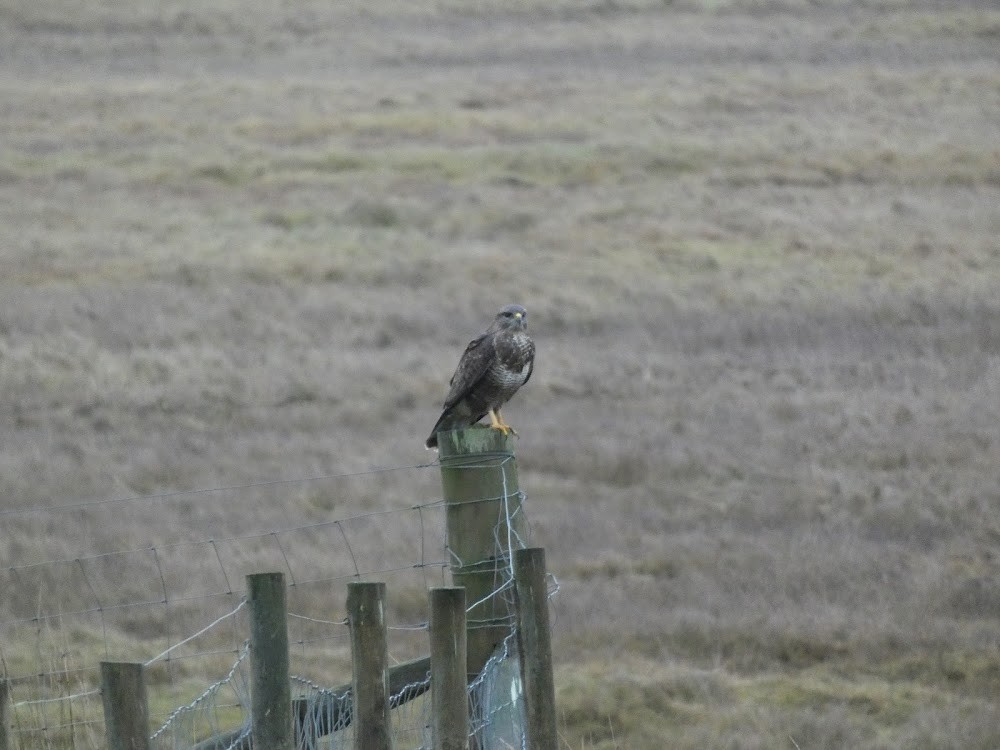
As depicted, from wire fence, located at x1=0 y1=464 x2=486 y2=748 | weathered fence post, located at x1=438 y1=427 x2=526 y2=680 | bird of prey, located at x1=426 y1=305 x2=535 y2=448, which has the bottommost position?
wire fence, located at x1=0 y1=464 x2=486 y2=748

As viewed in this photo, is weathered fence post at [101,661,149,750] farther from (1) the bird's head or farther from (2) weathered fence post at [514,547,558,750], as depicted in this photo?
(1) the bird's head

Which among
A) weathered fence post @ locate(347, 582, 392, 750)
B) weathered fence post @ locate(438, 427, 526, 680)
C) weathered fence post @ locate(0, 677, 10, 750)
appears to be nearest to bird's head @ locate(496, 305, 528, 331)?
weathered fence post @ locate(438, 427, 526, 680)

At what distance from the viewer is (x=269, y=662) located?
4602 mm

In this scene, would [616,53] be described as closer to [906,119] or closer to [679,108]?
[679,108]

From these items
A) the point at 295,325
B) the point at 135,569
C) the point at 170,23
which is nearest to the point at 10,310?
the point at 295,325

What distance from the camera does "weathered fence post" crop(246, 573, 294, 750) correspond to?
4590 millimetres

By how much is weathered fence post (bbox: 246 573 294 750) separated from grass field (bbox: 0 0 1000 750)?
3.49 metres

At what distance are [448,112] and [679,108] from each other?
544 centimetres

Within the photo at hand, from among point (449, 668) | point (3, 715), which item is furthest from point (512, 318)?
point (3, 715)

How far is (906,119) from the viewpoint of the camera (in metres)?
36.2

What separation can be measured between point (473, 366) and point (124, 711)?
4.12m

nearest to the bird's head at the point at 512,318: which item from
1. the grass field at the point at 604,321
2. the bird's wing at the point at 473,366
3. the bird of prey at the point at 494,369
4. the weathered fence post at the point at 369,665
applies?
the bird of prey at the point at 494,369

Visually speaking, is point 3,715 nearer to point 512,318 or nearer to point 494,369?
point 494,369

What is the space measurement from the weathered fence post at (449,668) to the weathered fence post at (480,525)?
18.2 inches
